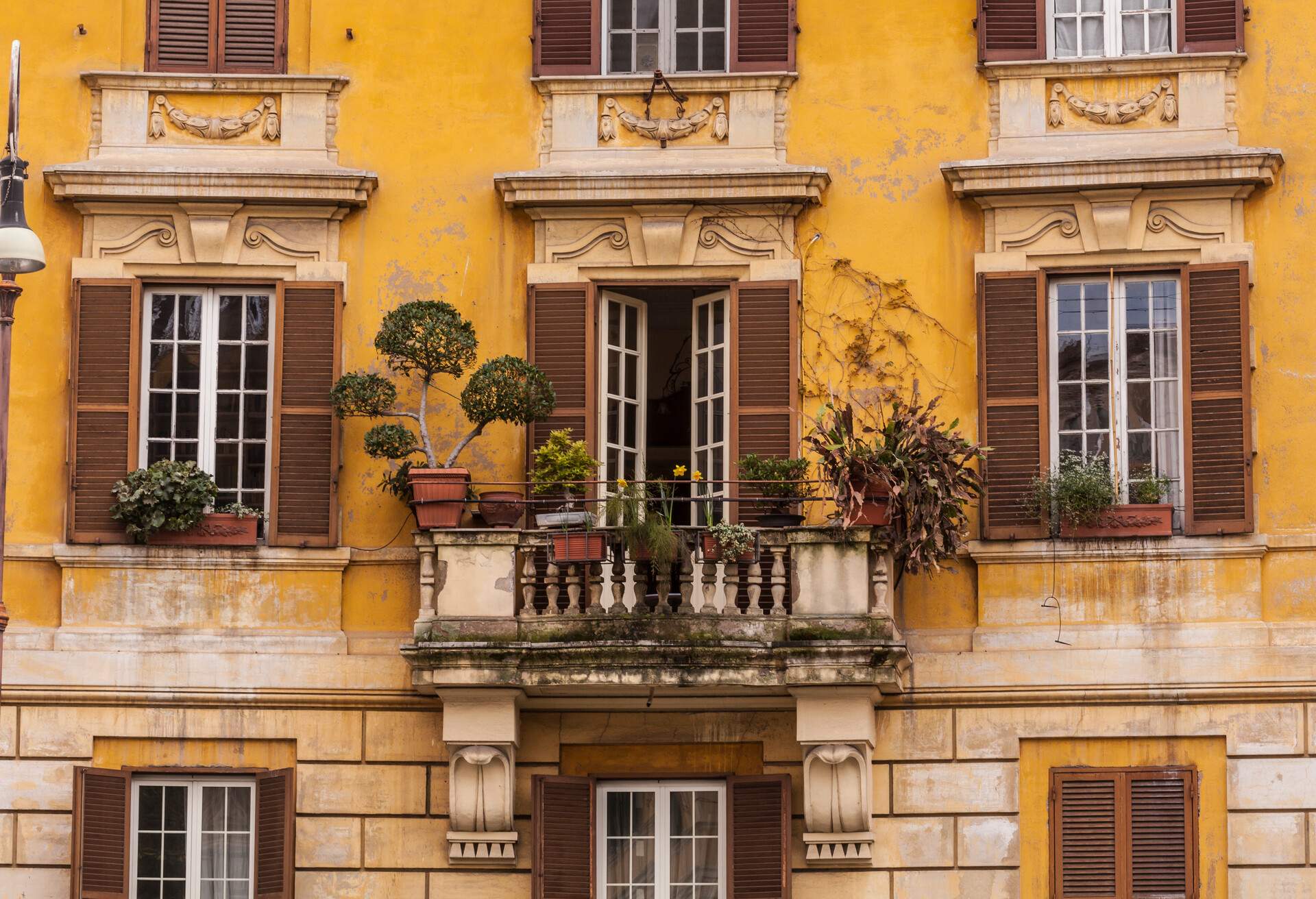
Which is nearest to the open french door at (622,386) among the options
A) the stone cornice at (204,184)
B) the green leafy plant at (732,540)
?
the green leafy plant at (732,540)

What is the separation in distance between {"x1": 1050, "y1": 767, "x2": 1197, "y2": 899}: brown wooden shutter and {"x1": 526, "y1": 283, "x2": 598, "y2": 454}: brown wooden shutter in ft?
14.8

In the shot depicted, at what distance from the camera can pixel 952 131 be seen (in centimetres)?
1994

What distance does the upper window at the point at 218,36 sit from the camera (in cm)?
2033

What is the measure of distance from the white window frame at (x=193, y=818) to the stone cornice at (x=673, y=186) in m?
5.03

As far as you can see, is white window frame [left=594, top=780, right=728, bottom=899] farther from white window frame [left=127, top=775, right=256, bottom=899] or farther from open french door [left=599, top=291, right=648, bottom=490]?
white window frame [left=127, top=775, right=256, bottom=899]

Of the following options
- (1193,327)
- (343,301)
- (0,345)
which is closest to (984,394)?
(1193,327)

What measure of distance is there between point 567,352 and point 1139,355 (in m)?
4.39

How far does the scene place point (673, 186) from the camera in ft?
64.8

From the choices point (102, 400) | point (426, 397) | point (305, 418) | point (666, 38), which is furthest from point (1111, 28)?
point (102, 400)

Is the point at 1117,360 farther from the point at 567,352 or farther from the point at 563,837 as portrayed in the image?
the point at 563,837

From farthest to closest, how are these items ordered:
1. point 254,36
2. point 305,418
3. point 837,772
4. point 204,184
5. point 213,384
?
point 254,36 < point 213,384 < point 204,184 < point 305,418 < point 837,772

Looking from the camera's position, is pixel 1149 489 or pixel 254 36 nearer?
pixel 1149 489

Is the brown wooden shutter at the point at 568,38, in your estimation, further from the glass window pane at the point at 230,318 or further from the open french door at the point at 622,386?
the glass window pane at the point at 230,318

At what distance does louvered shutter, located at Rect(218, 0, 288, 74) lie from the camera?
20.3 meters
